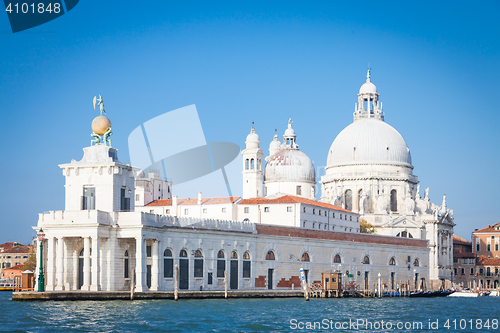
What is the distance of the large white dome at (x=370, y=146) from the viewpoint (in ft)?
307

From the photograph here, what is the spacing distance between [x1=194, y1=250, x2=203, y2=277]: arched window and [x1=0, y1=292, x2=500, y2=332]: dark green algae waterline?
3899 mm

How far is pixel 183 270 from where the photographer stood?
54.8 m

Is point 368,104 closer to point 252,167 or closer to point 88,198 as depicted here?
point 252,167

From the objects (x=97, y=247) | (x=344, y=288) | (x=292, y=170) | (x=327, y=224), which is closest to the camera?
(x=97, y=247)

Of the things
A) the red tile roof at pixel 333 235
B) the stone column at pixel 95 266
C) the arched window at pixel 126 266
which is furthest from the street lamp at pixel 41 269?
the red tile roof at pixel 333 235

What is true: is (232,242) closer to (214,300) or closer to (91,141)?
(214,300)

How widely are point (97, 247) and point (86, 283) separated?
87.9 inches

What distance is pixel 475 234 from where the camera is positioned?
354ft

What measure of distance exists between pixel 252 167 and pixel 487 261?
109 feet

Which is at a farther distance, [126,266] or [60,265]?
[126,266]

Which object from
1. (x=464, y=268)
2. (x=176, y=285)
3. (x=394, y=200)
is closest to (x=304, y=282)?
(x=176, y=285)

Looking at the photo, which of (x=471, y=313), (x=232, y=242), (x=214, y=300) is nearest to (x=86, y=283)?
(x=214, y=300)

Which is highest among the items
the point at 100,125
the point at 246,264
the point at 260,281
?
the point at 100,125

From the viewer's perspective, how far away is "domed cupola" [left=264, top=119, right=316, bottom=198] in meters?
92.3
